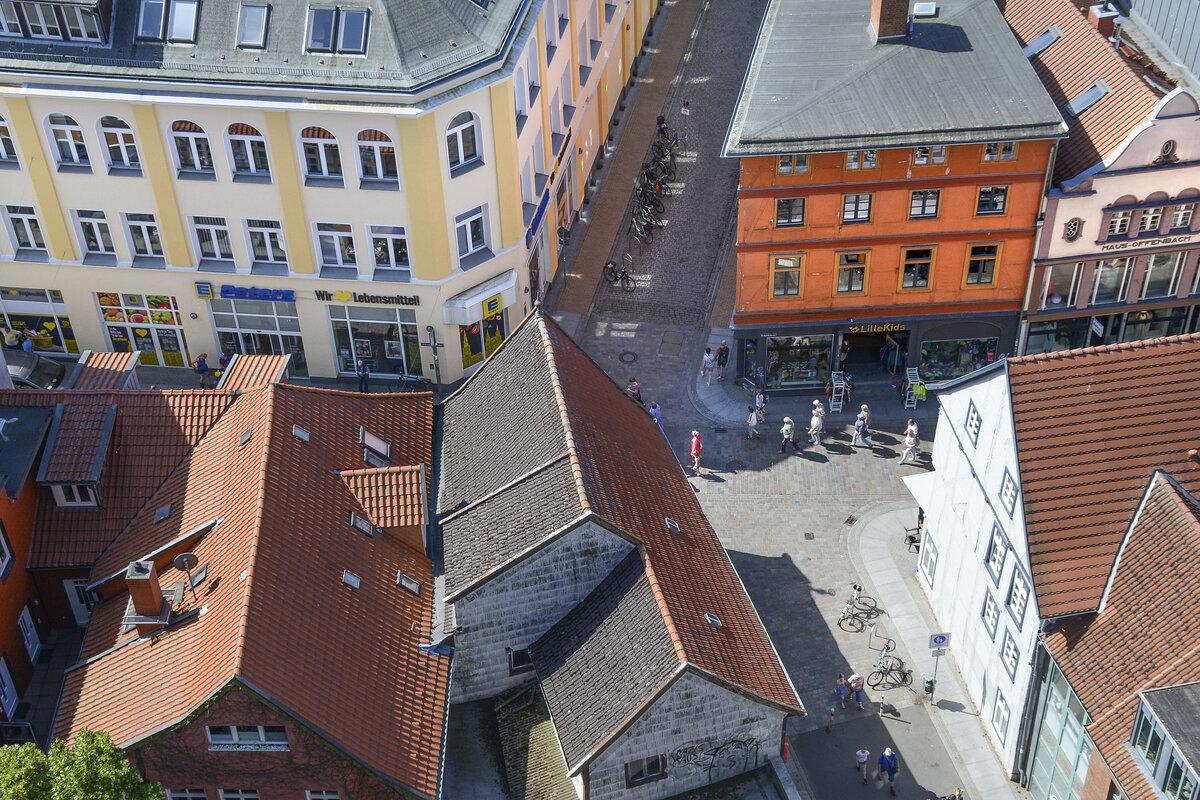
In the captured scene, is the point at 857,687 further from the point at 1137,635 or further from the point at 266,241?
the point at 266,241

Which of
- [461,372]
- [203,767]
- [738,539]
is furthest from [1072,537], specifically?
[461,372]

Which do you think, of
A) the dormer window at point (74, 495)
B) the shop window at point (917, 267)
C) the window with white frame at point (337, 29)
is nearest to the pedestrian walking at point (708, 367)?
the shop window at point (917, 267)

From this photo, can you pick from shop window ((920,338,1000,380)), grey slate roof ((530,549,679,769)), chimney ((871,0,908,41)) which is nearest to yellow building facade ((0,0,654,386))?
chimney ((871,0,908,41))

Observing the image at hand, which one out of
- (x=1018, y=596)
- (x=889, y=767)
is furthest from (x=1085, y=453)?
(x=889, y=767)

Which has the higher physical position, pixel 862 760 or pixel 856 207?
pixel 856 207

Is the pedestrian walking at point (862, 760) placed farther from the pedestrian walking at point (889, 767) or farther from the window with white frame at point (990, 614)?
the window with white frame at point (990, 614)

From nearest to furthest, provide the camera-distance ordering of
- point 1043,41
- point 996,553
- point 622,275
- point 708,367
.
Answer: point 996,553 → point 708,367 → point 1043,41 → point 622,275
